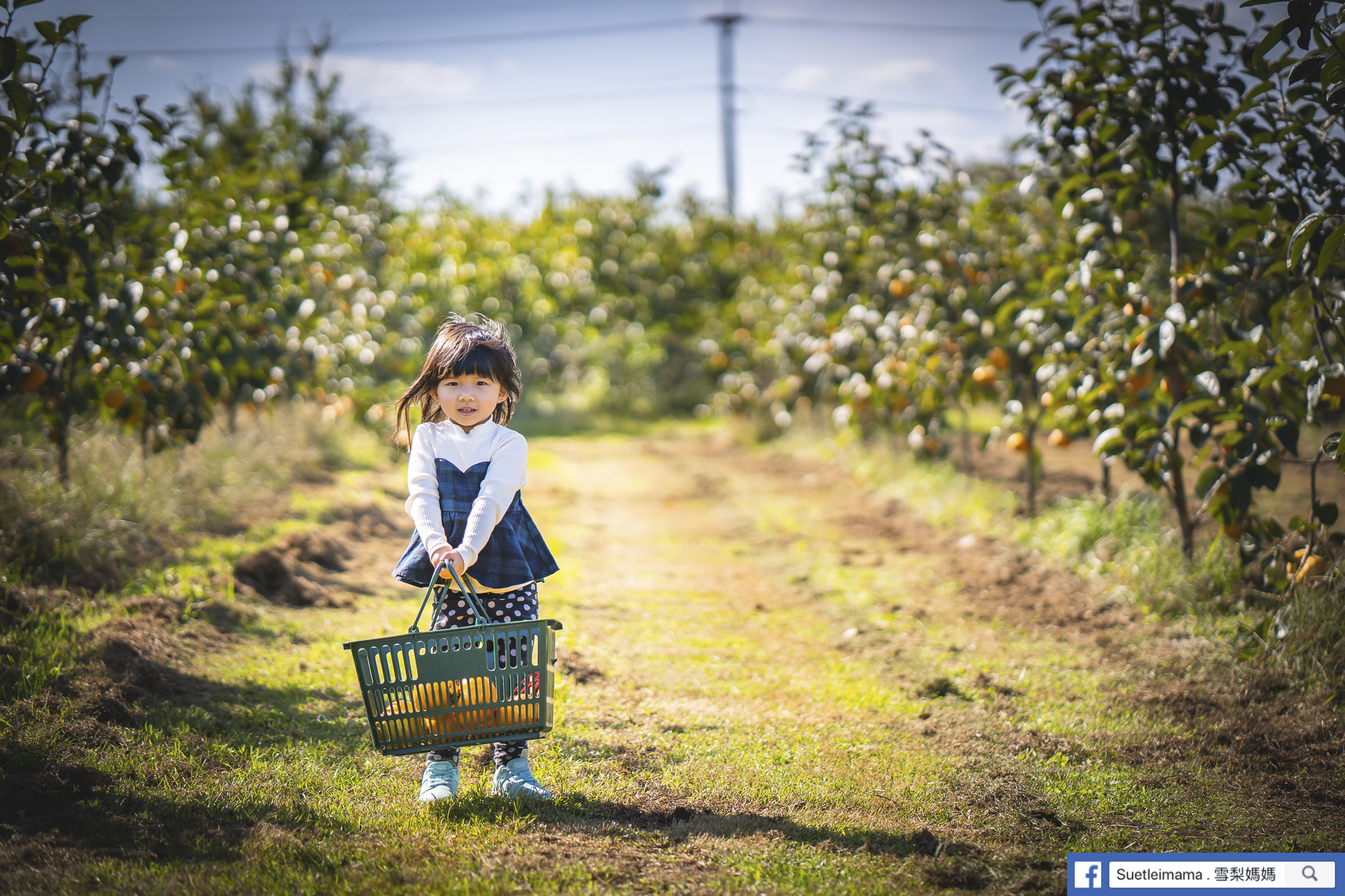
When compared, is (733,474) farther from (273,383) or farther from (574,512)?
(273,383)

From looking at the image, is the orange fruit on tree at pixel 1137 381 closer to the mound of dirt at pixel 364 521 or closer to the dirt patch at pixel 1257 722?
the dirt patch at pixel 1257 722

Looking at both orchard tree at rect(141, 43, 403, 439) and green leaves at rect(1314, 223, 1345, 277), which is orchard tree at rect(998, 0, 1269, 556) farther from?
Result: orchard tree at rect(141, 43, 403, 439)

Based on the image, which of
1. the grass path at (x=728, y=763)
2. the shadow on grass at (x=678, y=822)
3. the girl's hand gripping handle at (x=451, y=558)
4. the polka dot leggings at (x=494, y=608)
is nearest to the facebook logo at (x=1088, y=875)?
the grass path at (x=728, y=763)

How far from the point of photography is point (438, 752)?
8.99 feet

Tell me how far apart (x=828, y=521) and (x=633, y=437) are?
635 centimetres

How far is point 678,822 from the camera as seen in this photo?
257 centimetres

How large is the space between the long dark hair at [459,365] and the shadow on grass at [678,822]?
1.23 m

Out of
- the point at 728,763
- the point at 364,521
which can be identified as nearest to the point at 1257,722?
the point at 728,763

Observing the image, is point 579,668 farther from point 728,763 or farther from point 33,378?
point 33,378

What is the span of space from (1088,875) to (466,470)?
2083 millimetres

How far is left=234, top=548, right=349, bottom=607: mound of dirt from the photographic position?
4637 millimetres

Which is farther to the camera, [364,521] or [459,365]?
[364,521]

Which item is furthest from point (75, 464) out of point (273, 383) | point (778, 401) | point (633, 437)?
point (633, 437)

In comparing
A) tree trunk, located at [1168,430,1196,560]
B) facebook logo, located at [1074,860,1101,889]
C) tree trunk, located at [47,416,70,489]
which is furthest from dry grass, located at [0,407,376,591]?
tree trunk, located at [1168,430,1196,560]
